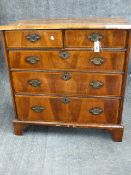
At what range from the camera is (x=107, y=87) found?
1.57 m

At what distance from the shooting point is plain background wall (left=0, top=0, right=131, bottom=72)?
7.45 feet

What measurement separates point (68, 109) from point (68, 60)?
1.20ft

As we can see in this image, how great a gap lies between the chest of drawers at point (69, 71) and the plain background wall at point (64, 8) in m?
0.75

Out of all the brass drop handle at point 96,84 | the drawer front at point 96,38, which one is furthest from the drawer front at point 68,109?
the drawer front at point 96,38

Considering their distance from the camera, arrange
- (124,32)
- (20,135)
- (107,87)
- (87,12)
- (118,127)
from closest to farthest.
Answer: (124,32), (107,87), (118,127), (20,135), (87,12)

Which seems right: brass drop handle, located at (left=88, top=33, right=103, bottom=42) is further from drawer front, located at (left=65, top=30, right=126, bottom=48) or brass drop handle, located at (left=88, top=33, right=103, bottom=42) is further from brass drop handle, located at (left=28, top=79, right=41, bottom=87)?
brass drop handle, located at (left=28, top=79, right=41, bottom=87)

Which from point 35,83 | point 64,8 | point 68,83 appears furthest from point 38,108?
point 64,8

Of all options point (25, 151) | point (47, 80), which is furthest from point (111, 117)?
point (25, 151)

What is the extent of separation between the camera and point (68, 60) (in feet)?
4.94

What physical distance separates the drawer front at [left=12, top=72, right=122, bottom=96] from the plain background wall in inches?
38.6

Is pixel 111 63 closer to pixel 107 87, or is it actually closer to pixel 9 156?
pixel 107 87

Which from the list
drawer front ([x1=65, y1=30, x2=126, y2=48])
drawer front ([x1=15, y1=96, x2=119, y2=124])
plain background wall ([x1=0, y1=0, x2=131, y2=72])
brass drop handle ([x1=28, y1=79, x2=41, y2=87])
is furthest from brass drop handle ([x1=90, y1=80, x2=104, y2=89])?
plain background wall ([x1=0, y1=0, x2=131, y2=72])

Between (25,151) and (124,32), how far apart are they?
1030 mm

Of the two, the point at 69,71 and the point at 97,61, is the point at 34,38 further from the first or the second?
the point at 97,61
